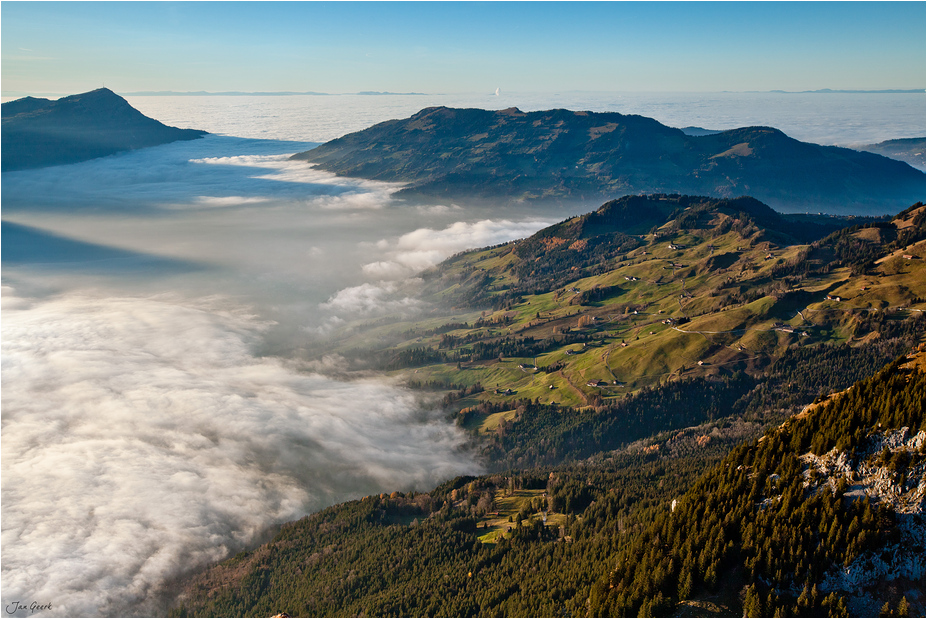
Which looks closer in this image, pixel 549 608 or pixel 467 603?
pixel 549 608

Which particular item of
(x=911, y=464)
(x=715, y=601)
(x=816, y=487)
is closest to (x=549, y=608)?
(x=715, y=601)

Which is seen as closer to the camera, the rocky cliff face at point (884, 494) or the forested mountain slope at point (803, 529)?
the rocky cliff face at point (884, 494)

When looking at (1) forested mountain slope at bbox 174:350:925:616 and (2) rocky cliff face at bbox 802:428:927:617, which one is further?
(1) forested mountain slope at bbox 174:350:925:616

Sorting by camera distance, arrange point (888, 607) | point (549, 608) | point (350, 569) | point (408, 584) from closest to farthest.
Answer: point (888, 607) → point (549, 608) → point (408, 584) → point (350, 569)

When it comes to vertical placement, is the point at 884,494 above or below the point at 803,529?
above

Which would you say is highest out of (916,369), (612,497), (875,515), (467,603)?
(916,369)

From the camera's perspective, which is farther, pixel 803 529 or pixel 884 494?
pixel 803 529

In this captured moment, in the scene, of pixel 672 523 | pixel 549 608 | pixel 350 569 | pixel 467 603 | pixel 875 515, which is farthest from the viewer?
pixel 350 569

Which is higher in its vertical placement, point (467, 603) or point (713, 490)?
point (713, 490)

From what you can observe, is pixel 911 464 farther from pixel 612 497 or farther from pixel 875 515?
pixel 612 497

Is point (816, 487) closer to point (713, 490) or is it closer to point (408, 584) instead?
point (713, 490)
